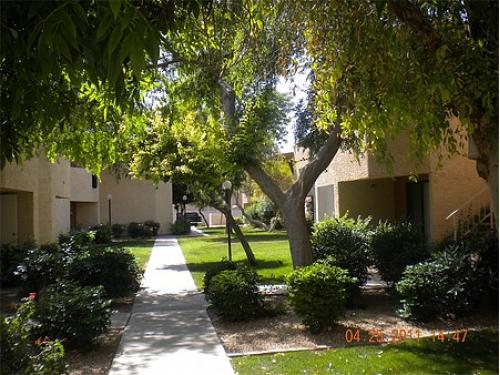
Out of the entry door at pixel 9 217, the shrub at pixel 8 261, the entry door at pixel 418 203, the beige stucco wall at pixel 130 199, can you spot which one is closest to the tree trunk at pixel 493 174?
the entry door at pixel 418 203

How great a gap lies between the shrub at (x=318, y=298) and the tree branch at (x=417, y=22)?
418 centimetres

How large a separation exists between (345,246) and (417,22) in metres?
6.43

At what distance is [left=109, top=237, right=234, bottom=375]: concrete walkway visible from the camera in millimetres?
7164

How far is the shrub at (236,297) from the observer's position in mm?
9672

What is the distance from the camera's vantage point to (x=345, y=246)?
37.0 ft

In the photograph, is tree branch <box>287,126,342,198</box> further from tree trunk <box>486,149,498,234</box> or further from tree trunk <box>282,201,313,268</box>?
tree trunk <box>486,149,498,234</box>

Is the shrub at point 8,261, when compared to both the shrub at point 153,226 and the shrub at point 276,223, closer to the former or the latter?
the shrub at point 153,226

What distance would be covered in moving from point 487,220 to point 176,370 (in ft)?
30.7

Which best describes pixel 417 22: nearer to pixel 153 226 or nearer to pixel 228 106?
pixel 228 106

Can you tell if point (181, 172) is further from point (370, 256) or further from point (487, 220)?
point (487, 220)

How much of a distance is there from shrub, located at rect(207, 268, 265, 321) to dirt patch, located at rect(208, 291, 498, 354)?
0.54 ft
